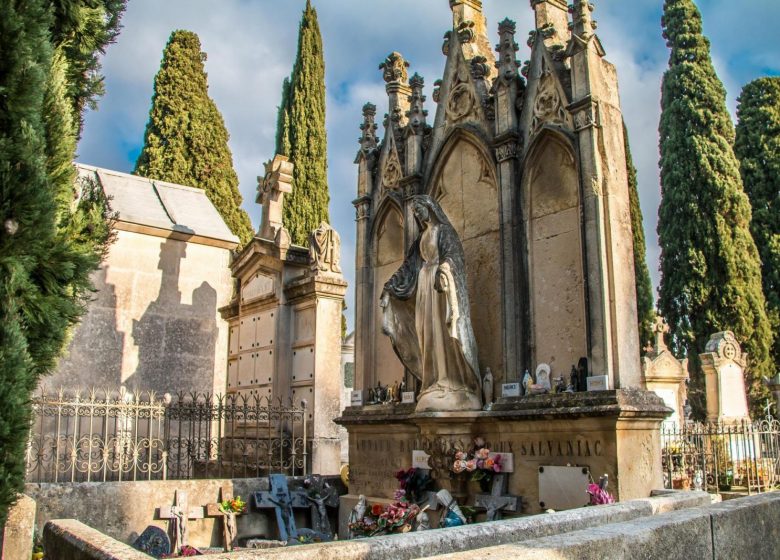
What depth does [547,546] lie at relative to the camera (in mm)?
3172

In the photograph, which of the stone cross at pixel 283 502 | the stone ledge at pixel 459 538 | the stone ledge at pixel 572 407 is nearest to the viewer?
the stone ledge at pixel 459 538

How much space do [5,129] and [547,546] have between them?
13.6 feet

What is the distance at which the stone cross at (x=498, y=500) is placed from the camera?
23.6 ft

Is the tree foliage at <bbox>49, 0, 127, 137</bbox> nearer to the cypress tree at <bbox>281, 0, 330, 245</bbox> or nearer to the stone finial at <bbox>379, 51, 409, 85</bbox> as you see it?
the stone finial at <bbox>379, 51, 409, 85</bbox>

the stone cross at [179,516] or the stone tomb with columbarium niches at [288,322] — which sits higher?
the stone tomb with columbarium niches at [288,322]

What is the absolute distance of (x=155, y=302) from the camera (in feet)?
40.5

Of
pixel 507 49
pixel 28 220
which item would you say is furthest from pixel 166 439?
pixel 507 49

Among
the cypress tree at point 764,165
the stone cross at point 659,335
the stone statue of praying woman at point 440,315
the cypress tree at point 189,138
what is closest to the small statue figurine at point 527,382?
the stone statue of praying woman at point 440,315

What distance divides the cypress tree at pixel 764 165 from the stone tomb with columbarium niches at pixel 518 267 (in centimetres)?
2506

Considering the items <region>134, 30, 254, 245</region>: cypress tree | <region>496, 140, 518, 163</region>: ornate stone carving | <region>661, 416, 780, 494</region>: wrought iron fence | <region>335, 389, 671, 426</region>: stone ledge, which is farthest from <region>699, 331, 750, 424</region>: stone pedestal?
<region>134, 30, 254, 245</region>: cypress tree

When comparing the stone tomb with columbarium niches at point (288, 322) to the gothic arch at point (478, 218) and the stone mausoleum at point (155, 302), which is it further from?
the gothic arch at point (478, 218)

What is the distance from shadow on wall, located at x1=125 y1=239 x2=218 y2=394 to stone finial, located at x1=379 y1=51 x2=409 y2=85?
493cm

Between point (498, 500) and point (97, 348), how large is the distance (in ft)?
24.3

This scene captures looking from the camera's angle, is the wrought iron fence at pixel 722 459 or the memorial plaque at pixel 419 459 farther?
the wrought iron fence at pixel 722 459
